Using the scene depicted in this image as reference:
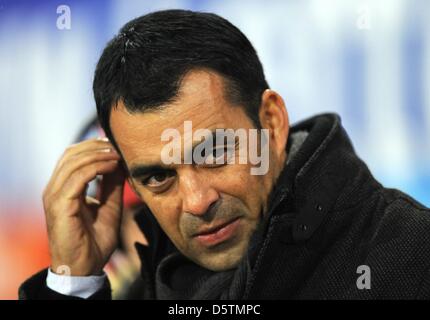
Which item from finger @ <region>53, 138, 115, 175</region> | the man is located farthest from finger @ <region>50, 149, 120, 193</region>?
the man

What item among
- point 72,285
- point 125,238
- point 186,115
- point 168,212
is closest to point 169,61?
point 186,115

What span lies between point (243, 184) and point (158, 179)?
23 cm

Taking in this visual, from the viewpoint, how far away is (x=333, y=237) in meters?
1.53

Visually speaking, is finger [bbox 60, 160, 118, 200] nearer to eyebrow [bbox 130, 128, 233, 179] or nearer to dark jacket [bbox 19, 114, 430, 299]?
eyebrow [bbox 130, 128, 233, 179]

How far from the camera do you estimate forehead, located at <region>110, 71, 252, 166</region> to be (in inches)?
59.7

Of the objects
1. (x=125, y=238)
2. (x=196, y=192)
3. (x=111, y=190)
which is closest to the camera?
(x=196, y=192)

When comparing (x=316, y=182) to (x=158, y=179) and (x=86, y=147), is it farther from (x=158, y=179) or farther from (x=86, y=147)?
(x=86, y=147)

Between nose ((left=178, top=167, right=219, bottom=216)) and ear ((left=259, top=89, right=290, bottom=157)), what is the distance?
25 centimetres

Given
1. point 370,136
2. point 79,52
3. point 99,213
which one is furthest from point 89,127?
point 370,136

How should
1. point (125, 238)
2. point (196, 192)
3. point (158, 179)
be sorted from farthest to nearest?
point (125, 238), point (158, 179), point (196, 192)

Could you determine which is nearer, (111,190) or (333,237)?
(333,237)

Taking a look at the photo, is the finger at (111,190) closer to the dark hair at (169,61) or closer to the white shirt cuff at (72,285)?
the white shirt cuff at (72,285)

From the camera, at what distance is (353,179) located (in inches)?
61.7
